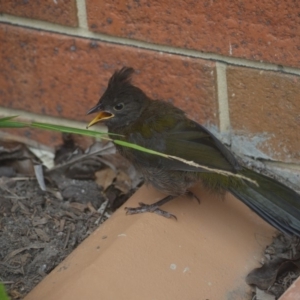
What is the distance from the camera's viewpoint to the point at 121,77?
10.5 feet

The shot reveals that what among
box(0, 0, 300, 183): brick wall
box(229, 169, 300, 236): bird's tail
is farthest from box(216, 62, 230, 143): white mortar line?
box(229, 169, 300, 236): bird's tail

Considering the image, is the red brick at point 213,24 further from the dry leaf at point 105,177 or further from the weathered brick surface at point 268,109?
the dry leaf at point 105,177

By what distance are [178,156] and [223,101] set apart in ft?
1.10

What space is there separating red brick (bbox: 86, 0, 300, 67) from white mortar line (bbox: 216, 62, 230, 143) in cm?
8

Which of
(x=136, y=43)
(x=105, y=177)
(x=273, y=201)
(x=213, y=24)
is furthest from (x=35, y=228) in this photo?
(x=213, y=24)

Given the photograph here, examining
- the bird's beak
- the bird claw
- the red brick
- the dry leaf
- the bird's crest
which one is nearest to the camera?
the red brick

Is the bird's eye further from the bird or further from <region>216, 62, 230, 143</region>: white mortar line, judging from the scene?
<region>216, 62, 230, 143</region>: white mortar line

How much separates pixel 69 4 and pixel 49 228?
39.4 inches

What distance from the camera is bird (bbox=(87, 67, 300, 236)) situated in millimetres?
2996

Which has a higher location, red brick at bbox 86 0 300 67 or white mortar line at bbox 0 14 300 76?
red brick at bbox 86 0 300 67

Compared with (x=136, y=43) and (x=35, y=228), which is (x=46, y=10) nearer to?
(x=136, y=43)

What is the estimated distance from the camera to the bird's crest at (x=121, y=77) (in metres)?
3.18

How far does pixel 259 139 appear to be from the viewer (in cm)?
322

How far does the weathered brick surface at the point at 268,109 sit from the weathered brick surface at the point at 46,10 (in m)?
0.76
